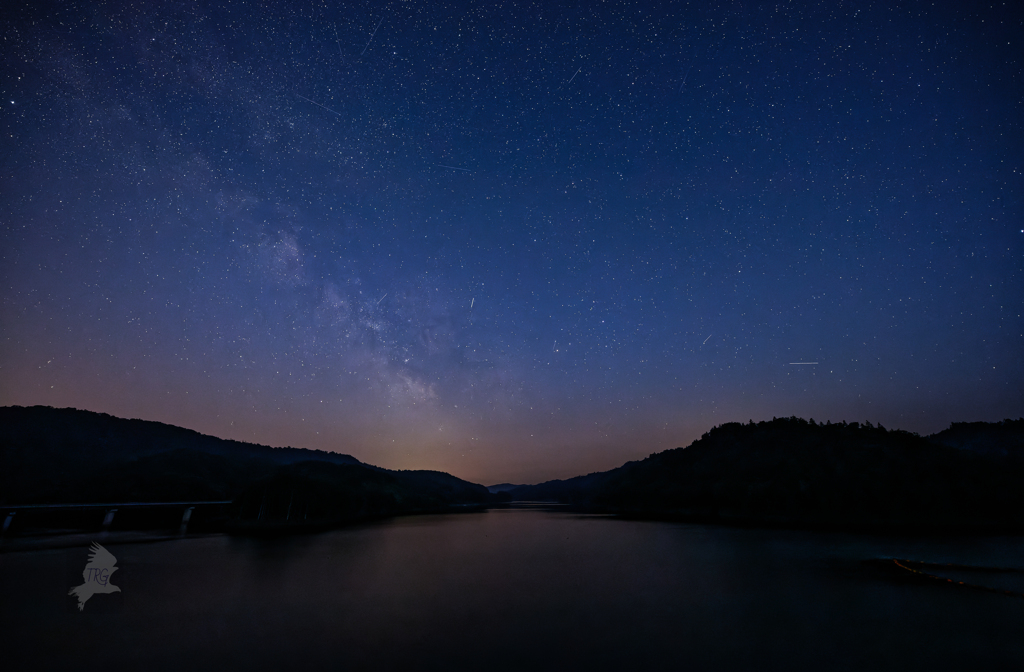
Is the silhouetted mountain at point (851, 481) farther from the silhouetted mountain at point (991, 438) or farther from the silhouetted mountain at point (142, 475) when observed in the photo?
the silhouetted mountain at point (142, 475)

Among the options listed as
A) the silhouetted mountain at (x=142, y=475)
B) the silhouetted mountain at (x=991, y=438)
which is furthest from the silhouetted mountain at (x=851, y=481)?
the silhouetted mountain at (x=142, y=475)

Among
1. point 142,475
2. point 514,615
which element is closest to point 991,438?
point 514,615

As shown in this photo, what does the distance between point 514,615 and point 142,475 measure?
15671 cm

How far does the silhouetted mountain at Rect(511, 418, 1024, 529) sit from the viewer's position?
102 m

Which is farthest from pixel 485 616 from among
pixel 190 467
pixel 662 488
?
pixel 190 467

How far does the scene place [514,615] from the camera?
26719mm

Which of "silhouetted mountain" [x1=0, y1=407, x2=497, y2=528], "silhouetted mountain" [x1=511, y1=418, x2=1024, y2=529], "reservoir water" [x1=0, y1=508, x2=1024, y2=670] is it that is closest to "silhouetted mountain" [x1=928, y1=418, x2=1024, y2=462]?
"silhouetted mountain" [x1=511, y1=418, x2=1024, y2=529]

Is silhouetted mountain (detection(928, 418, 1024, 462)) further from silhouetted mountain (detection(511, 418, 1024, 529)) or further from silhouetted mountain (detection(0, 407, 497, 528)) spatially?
silhouetted mountain (detection(0, 407, 497, 528))

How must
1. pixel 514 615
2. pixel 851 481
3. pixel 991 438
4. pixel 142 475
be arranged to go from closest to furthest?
pixel 514 615 < pixel 851 481 < pixel 142 475 < pixel 991 438

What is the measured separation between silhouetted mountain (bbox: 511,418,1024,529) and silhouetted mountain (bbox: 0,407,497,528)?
107271 mm

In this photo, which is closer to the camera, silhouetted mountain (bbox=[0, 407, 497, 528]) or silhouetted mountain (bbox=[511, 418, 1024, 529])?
silhouetted mountain (bbox=[511, 418, 1024, 529])

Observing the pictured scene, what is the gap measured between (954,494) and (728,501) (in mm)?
48378

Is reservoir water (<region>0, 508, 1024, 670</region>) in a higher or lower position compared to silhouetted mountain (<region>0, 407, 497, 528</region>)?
lower

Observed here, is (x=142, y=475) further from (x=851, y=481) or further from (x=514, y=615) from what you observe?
(x=851, y=481)
